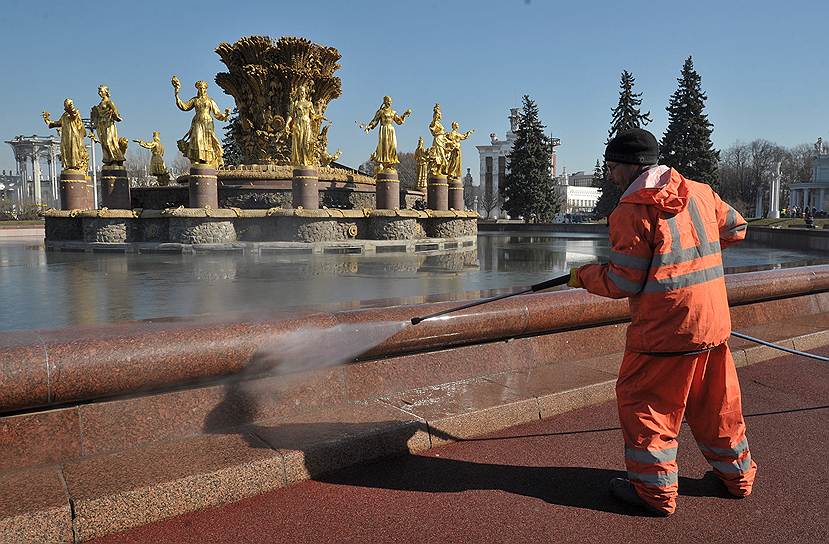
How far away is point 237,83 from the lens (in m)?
25.6

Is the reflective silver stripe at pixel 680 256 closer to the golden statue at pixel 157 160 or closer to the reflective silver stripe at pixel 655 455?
the reflective silver stripe at pixel 655 455

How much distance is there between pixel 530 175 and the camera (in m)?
49.0

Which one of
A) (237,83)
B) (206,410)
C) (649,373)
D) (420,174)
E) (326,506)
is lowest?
(326,506)

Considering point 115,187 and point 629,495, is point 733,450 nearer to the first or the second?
point 629,495

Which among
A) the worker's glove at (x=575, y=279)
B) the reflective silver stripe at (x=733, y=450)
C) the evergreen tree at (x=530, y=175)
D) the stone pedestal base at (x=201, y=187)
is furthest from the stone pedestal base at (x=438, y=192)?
the evergreen tree at (x=530, y=175)

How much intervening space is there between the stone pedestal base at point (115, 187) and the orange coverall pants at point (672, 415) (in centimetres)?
2221

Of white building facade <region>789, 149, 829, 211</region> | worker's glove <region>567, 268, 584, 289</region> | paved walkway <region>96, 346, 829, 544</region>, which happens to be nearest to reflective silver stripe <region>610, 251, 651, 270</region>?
worker's glove <region>567, 268, 584, 289</region>

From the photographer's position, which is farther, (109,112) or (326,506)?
(109,112)

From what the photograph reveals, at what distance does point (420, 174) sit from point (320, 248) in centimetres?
1019

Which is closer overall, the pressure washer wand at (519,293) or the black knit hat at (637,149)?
the black knit hat at (637,149)

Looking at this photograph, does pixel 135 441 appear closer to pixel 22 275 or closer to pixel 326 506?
pixel 326 506

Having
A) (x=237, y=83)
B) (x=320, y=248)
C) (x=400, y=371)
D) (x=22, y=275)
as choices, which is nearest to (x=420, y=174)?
(x=237, y=83)

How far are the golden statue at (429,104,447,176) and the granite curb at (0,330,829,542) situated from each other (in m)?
20.0

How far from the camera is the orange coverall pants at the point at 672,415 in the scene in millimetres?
2953
